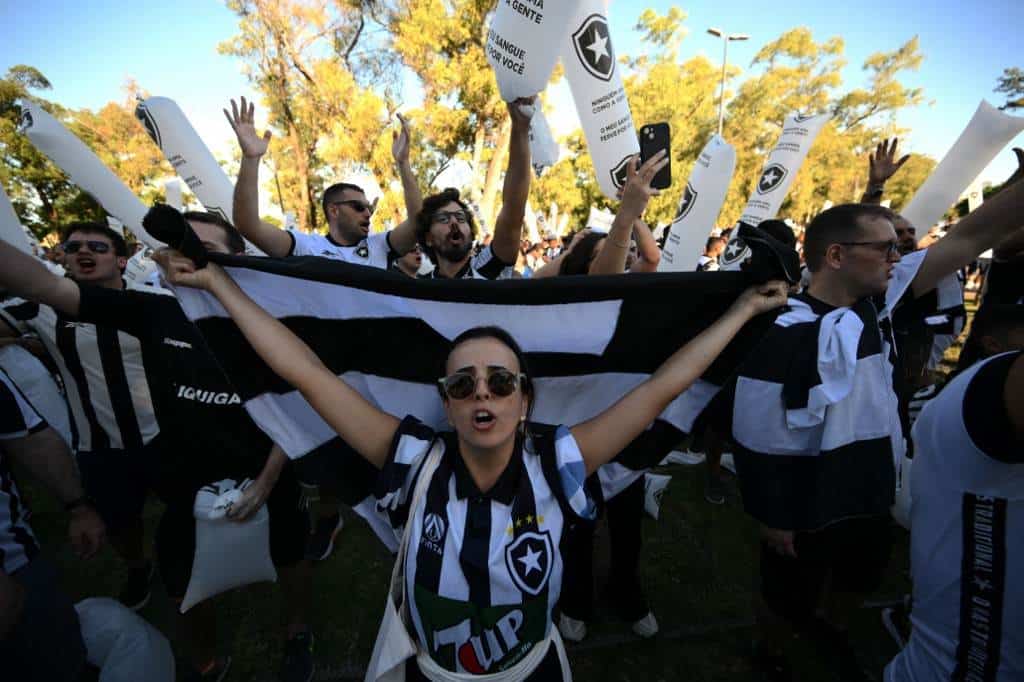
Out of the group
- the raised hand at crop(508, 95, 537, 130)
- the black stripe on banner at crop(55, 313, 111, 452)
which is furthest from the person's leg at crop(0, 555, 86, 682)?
the raised hand at crop(508, 95, 537, 130)

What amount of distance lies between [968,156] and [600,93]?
2437 mm

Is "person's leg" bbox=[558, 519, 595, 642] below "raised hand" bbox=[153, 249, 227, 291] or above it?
below

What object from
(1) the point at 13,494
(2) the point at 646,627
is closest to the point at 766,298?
(2) the point at 646,627

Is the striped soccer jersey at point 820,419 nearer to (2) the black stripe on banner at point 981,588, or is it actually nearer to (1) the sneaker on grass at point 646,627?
(2) the black stripe on banner at point 981,588

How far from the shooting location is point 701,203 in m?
3.25

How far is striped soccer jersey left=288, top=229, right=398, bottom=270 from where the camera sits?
359 centimetres

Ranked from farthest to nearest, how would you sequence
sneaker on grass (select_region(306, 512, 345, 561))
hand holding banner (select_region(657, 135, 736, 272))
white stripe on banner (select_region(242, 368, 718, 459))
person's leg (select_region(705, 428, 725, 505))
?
person's leg (select_region(705, 428, 725, 505))
sneaker on grass (select_region(306, 512, 345, 561))
hand holding banner (select_region(657, 135, 736, 272))
white stripe on banner (select_region(242, 368, 718, 459))

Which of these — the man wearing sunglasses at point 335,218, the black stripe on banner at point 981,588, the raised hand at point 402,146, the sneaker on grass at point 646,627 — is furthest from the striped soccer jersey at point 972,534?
the raised hand at point 402,146

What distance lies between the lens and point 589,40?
9.07 feet

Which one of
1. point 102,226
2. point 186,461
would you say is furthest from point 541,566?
point 102,226

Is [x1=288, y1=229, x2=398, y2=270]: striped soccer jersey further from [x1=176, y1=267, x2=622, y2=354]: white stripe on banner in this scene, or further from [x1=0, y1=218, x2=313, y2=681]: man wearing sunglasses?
[x1=176, y1=267, x2=622, y2=354]: white stripe on banner

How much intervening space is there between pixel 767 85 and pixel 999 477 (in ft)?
99.0

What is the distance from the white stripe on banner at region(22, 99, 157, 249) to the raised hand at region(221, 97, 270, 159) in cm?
105

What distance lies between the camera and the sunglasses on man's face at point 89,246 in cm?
251
